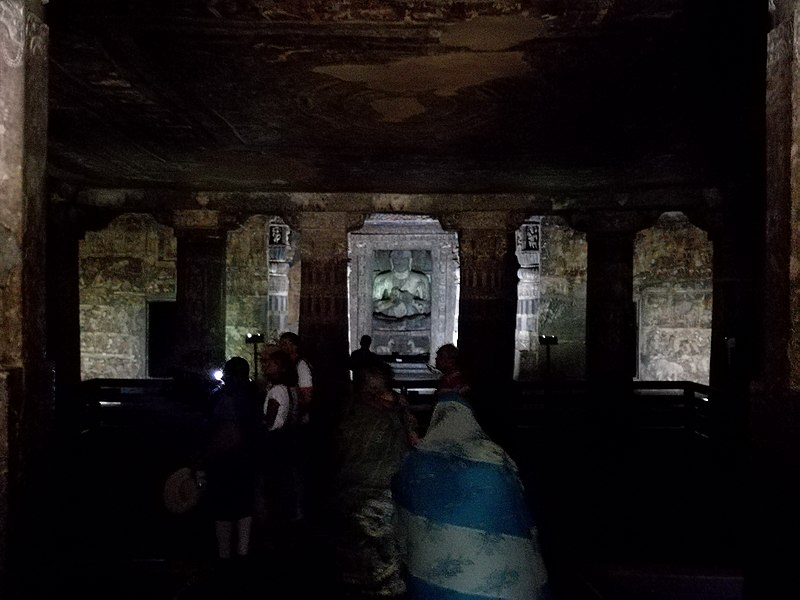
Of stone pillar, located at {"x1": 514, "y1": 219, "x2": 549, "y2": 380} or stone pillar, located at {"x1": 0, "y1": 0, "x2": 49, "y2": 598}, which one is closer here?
stone pillar, located at {"x1": 0, "y1": 0, "x2": 49, "y2": 598}

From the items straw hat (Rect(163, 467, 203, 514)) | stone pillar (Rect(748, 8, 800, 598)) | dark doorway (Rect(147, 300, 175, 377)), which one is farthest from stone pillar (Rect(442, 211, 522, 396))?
stone pillar (Rect(748, 8, 800, 598))

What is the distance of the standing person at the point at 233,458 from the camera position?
3643 millimetres

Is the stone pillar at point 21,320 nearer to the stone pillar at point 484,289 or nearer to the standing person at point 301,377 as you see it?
the standing person at point 301,377

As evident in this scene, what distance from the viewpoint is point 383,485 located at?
3641 millimetres

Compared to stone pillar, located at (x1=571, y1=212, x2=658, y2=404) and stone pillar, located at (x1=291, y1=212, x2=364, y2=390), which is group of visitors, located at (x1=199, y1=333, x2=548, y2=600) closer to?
stone pillar, located at (x1=291, y1=212, x2=364, y2=390)

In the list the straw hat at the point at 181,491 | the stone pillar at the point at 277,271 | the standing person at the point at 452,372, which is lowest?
the straw hat at the point at 181,491

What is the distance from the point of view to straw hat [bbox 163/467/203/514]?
336cm

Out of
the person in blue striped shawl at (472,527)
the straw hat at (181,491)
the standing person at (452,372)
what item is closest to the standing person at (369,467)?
the standing person at (452,372)

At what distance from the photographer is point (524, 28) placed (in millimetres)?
3592

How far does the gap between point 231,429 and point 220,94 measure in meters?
2.59

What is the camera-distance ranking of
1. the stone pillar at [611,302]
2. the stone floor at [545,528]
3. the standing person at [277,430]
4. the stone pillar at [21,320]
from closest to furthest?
the stone pillar at [21,320] < the stone floor at [545,528] < the standing person at [277,430] < the stone pillar at [611,302]

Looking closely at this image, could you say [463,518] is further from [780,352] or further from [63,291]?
[63,291]

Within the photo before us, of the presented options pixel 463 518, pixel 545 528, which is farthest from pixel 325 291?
pixel 463 518

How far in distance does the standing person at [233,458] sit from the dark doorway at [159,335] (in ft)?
31.1
